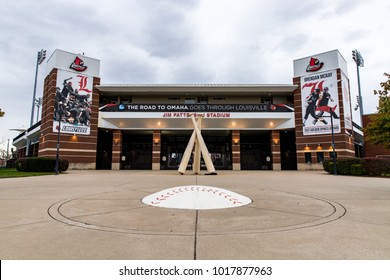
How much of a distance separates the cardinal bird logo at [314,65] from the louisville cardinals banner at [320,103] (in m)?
0.75

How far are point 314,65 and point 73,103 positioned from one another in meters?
30.9

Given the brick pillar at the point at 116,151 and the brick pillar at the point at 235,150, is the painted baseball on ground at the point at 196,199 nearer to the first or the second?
the brick pillar at the point at 235,150

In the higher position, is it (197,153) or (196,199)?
(197,153)

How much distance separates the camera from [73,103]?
28984mm

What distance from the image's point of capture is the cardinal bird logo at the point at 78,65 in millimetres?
29422

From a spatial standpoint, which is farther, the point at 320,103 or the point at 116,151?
the point at 116,151

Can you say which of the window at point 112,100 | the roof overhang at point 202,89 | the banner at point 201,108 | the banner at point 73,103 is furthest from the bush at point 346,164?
the window at point 112,100

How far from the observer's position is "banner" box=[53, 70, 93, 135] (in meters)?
28.2

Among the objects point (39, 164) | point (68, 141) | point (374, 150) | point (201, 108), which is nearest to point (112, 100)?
point (68, 141)

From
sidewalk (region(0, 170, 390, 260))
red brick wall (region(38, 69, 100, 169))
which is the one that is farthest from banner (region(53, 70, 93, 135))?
sidewalk (region(0, 170, 390, 260))

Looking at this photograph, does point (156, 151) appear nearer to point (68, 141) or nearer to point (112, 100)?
point (112, 100)

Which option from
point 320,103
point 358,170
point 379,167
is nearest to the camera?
point 379,167

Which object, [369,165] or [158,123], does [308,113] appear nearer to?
[369,165]
